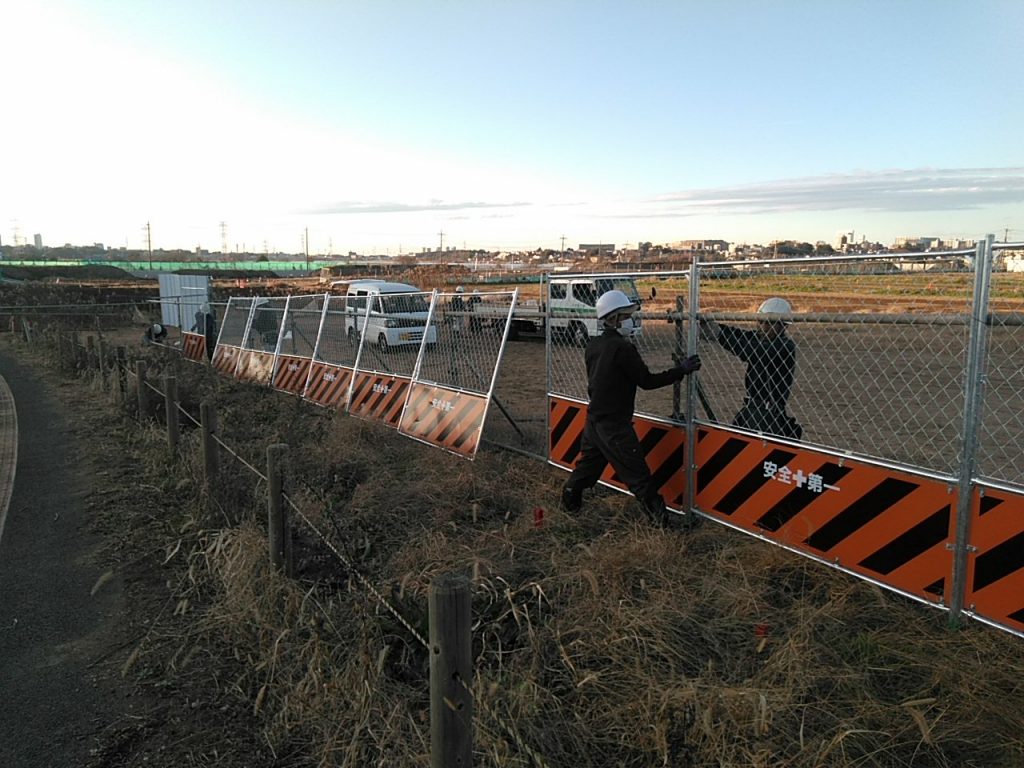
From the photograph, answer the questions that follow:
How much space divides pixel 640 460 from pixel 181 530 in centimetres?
381

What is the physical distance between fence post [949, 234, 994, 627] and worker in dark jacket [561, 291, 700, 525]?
1.85 m

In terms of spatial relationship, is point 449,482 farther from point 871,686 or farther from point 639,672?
point 871,686

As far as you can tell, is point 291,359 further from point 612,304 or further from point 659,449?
point 612,304

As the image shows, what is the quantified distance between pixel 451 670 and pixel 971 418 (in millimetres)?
3043

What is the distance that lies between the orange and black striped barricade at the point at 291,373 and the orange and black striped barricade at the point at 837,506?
8219 millimetres

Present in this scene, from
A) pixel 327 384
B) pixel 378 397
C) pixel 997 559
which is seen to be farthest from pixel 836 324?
pixel 327 384

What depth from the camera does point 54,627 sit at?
443 centimetres

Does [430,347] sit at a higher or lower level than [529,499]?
higher

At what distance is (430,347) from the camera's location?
9578mm

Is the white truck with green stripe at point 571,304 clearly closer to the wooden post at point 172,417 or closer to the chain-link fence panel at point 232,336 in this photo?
the wooden post at point 172,417

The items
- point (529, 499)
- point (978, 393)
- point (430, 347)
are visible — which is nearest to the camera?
point (978, 393)

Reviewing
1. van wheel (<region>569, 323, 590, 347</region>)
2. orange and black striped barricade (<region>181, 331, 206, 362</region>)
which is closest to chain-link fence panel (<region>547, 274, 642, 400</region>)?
van wheel (<region>569, 323, 590, 347</region>)

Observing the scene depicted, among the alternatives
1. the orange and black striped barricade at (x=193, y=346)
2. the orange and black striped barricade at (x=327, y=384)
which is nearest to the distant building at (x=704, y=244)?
the orange and black striped barricade at (x=193, y=346)

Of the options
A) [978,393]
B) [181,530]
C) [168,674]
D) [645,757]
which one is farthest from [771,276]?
[181,530]
